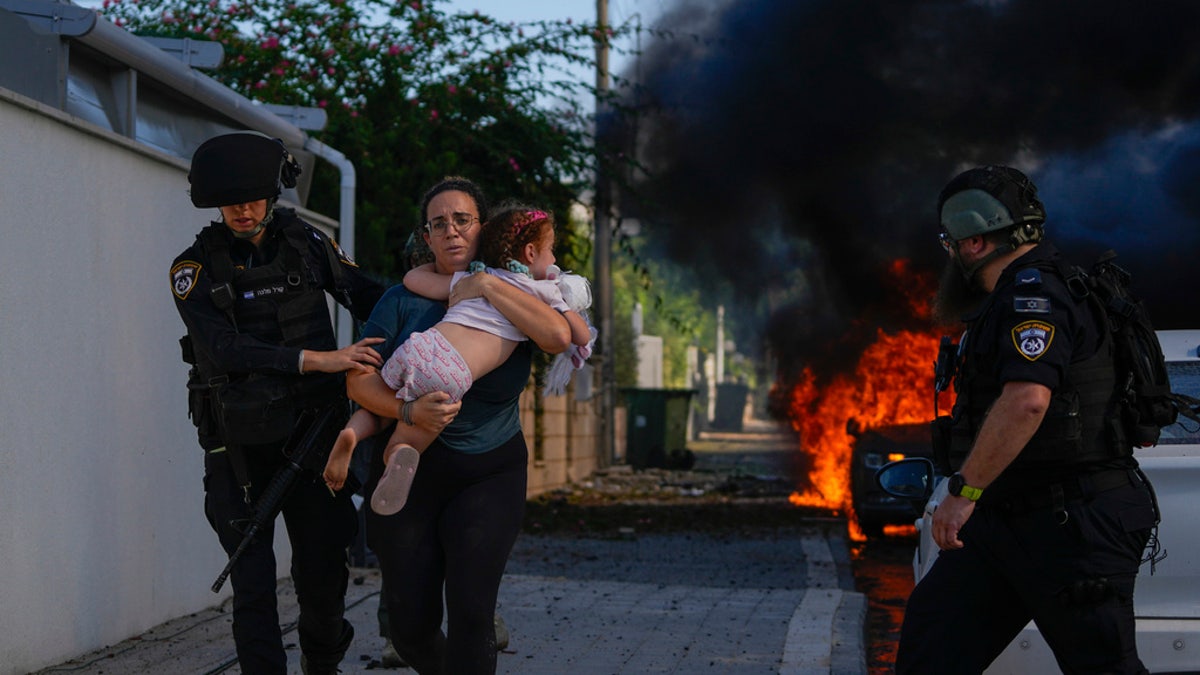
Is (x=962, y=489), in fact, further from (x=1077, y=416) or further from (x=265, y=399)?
(x=265, y=399)

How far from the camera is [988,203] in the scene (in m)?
3.76

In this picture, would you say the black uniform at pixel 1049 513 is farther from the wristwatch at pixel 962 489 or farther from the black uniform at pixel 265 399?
the black uniform at pixel 265 399

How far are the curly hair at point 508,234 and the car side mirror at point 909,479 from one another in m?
1.36

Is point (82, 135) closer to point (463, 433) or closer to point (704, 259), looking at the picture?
point (463, 433)

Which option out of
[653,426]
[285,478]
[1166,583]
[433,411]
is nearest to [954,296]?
[1166,583]

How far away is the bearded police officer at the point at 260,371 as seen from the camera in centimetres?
432

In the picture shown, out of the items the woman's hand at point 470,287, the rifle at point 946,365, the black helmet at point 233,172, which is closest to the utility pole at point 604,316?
the black helmet at point 233,172

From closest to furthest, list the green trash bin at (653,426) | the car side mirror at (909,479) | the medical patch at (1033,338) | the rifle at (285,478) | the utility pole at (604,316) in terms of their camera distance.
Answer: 1. the medical patch at (1033,338)
2. the rifle at (285,478)
3. the car side mirror at (909,479)
4. the utility pole at (604,316)
5. the green trash bin at (653,426)

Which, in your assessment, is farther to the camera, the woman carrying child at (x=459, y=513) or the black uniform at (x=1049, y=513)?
the woman carrying child at (x=459, y=513)

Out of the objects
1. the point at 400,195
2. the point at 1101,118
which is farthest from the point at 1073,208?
the point at 400,195

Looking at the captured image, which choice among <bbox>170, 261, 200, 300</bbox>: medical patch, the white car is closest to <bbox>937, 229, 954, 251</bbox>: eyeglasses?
the white car

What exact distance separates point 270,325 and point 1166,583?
9.44 feet

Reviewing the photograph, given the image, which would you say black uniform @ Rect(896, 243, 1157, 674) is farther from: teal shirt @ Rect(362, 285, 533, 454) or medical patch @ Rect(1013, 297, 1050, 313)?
teal shirt @ Rect(362, 285, 533, 454)

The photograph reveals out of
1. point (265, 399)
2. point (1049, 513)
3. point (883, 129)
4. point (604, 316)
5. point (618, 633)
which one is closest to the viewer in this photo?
point (1049, 513)
